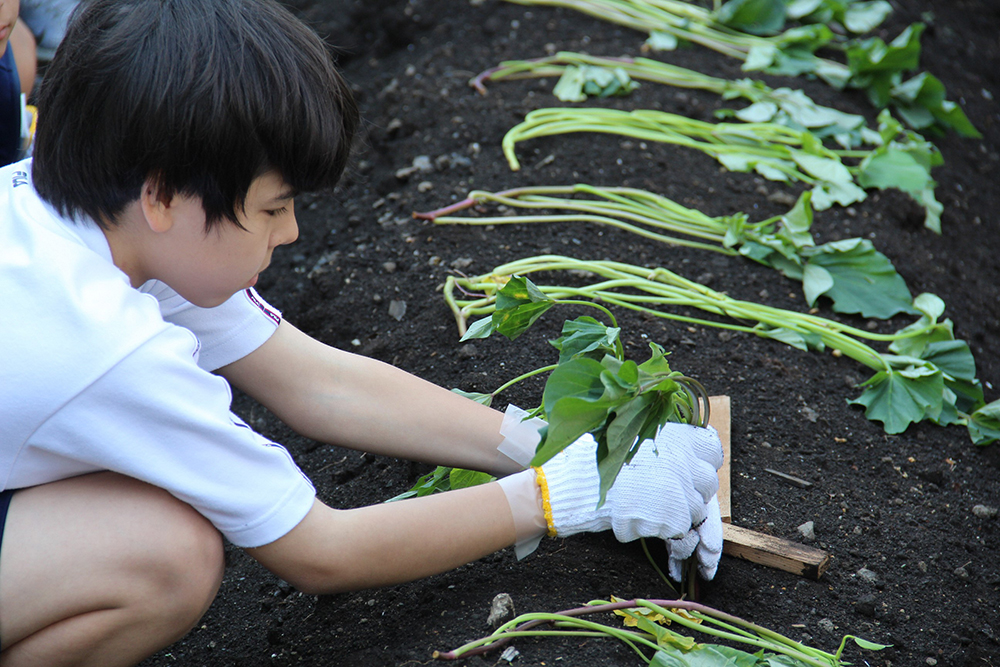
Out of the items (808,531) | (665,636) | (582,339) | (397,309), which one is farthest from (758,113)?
(665,636)

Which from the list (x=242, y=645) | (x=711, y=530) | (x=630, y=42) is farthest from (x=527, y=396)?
(x=630, y=42)

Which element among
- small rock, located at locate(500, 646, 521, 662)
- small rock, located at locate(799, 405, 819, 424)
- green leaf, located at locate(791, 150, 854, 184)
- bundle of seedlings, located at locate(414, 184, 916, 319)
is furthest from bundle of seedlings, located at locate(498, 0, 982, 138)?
small rock, located at locate(500, 646, 521, 662)

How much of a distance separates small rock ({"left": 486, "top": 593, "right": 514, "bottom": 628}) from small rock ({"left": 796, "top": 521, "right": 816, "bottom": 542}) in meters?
0.54

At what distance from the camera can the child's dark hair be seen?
1.05m

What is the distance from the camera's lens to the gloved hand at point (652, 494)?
125cm

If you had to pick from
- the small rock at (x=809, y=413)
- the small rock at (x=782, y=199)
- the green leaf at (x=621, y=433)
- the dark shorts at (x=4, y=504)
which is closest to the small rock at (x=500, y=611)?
the green leaf at (x=621, y=433)

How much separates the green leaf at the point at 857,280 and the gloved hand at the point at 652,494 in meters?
0.82

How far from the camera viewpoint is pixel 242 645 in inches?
55.6

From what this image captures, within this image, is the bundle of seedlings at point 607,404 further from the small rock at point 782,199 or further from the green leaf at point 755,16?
the green leaf at point 755,16

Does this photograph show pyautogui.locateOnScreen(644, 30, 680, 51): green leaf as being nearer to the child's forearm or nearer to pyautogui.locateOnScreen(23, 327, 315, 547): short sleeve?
the child's forearm

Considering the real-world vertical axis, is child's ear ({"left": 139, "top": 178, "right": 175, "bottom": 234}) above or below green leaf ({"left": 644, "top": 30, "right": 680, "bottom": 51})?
above

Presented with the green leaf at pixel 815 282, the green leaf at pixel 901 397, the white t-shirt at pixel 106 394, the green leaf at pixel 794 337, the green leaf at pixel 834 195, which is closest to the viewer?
the white t-shirt at pixel 106 394

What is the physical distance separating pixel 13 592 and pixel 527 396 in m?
0.91

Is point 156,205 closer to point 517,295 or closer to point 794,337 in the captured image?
point 517,295
